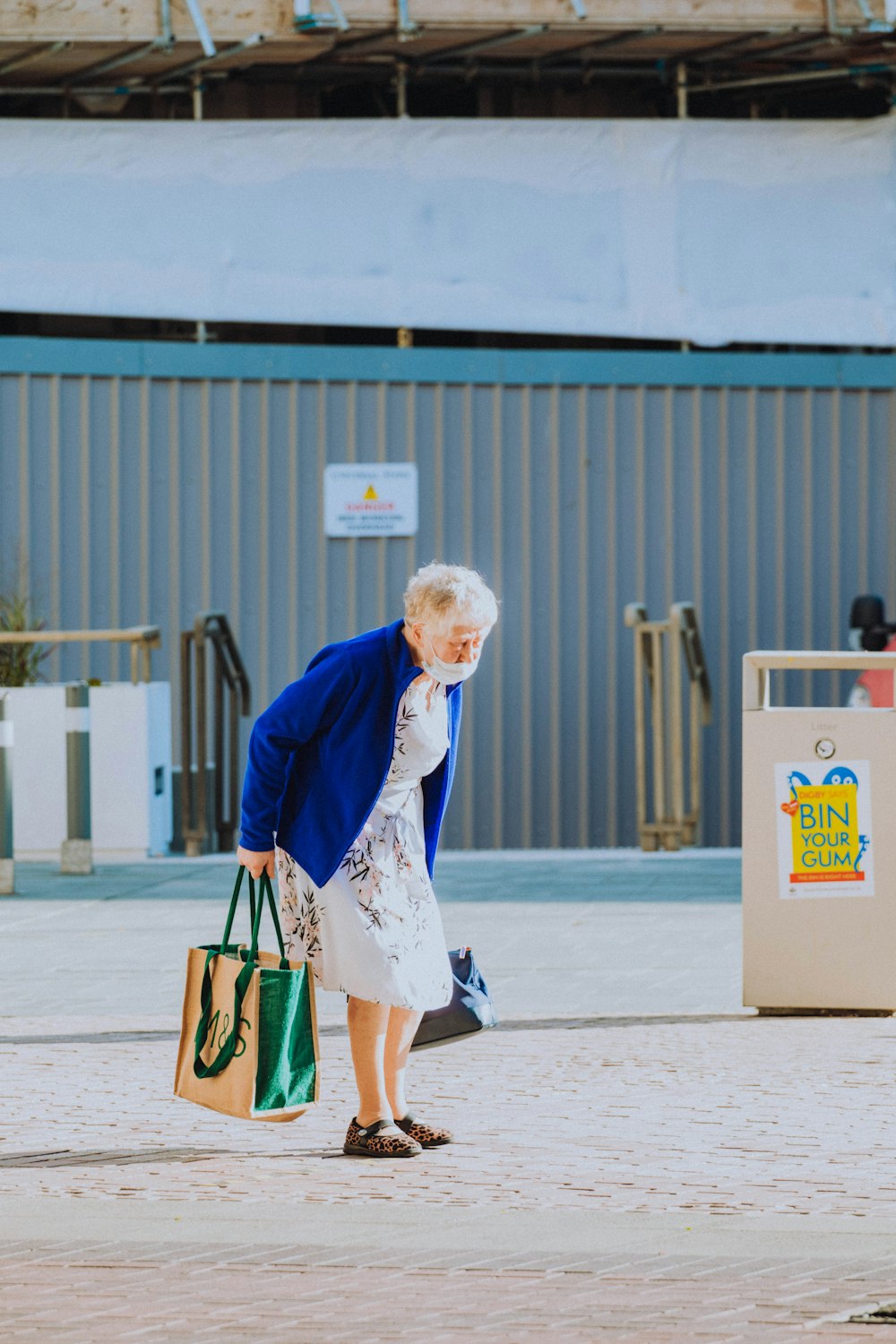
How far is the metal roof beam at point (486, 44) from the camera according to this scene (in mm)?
14422

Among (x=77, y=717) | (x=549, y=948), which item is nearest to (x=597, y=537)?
(x=77, y=717)

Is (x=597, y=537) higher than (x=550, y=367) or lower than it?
lower

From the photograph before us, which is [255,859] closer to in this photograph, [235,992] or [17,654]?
[235,992]

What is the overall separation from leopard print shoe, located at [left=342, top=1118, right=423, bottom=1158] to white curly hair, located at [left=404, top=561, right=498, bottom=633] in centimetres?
132

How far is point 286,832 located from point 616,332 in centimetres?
973

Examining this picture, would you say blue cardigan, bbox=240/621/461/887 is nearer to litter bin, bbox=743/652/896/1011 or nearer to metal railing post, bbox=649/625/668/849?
litter bin, bbox=743/652/896/1011

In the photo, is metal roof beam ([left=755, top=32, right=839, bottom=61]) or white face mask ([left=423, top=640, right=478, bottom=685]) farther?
metal roof beam ([left=755, top=32, right=839, bottom=61])

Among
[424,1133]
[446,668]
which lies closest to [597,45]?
[446,668]

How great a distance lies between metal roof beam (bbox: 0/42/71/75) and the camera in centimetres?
1443

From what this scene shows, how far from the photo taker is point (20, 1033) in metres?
7.65

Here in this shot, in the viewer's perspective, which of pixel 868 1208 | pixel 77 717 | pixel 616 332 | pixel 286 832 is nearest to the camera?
pixel 868 1208

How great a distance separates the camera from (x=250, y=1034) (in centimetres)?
559

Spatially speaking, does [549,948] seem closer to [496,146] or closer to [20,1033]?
[20,1033]

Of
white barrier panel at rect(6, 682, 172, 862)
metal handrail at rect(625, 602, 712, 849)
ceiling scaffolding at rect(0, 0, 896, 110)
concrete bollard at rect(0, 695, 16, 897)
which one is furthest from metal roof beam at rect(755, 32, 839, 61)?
concrete bollard at rect(0, 695, 16, 897)
